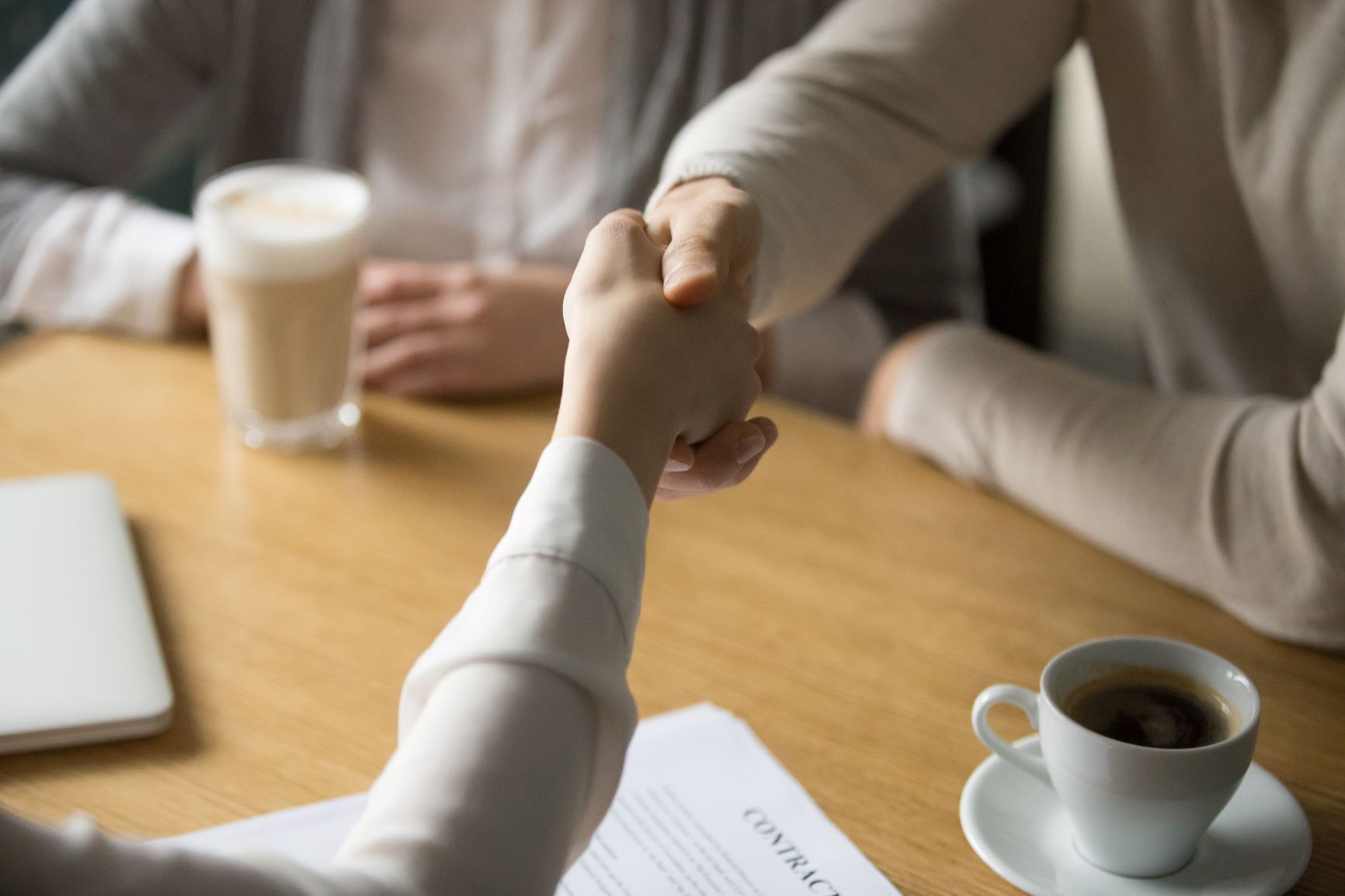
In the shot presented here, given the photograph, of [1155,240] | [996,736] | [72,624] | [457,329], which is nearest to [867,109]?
[1155,240]

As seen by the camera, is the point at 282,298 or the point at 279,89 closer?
the point at 282,298

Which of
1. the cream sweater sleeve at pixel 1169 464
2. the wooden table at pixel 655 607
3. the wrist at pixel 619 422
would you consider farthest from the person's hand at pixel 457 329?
the wrist at pixel 619 422

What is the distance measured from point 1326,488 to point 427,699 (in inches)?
18.7

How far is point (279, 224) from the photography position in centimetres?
79

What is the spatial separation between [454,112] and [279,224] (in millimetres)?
402

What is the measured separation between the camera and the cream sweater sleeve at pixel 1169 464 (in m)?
0.64

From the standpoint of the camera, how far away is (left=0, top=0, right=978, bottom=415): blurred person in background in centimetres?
108

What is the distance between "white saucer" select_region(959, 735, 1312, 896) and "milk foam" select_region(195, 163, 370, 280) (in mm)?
495

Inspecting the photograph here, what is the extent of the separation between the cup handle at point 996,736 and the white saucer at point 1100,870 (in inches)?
0.7

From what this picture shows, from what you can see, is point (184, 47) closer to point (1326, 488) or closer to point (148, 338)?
point (148, 338)

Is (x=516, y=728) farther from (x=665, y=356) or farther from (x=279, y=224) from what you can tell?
(x=279, y=224)

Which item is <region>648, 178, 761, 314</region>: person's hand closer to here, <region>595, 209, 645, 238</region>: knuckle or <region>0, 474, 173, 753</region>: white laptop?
<region>595, 209, 645, 238</region>: knuckle

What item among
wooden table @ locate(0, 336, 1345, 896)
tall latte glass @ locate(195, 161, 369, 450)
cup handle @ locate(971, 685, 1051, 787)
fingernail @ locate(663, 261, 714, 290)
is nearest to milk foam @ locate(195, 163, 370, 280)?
tall latte glass @ locate(195, 161, 369, 450)

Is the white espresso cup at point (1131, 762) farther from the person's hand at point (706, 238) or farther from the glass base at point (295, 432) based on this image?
the glass base at point (295, 432)
